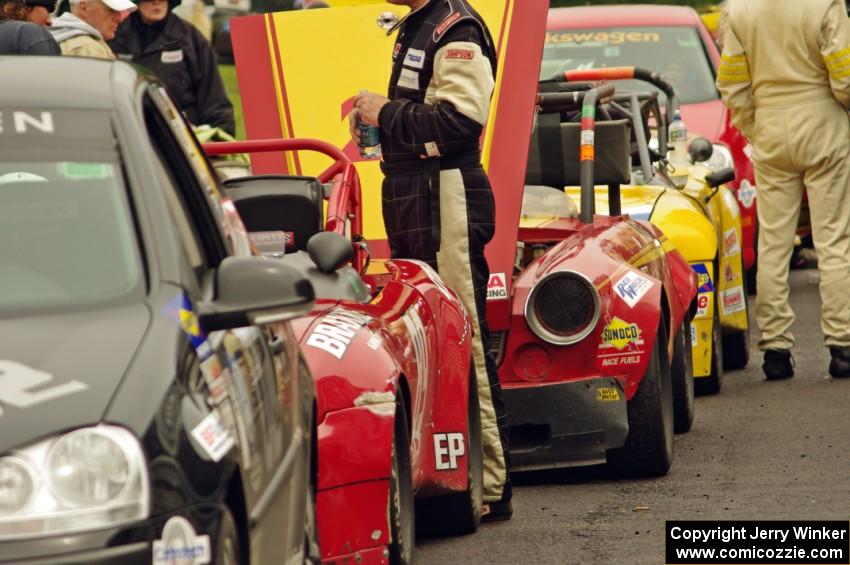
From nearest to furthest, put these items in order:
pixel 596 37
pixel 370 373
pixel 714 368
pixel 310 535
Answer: pixel 310 535, pixel 370 373, pixel 714 368, pixel 596 37

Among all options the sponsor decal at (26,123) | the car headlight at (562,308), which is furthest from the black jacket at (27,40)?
the sponsor decal at (26,123)

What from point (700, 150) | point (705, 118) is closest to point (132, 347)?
point (700, 150)

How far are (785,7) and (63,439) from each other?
7716mm

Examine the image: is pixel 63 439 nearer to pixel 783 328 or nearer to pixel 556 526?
pixel 556 526

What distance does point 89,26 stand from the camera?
10117 mm

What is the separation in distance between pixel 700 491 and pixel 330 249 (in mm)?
2204

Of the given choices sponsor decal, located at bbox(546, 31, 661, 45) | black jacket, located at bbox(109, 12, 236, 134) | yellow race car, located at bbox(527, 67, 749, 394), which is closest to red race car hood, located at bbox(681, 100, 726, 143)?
sponsor decal, located at bbox(546, 31, 661, 45)

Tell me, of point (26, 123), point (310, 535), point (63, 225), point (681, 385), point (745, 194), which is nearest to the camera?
point (63, 225)

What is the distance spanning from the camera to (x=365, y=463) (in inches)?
222

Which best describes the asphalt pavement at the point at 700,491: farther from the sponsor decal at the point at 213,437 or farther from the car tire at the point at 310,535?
the sponsor decal at the point at 213,437

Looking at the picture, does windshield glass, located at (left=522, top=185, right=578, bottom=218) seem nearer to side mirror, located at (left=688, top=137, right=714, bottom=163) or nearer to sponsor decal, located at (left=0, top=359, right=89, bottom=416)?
side mirror, located at (left=688, top=137, right=714, bottom=163)

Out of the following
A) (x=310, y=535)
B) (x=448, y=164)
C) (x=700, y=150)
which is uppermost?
(x=448, y=164)

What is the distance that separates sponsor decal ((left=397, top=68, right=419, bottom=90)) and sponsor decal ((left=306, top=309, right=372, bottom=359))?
1.42 m

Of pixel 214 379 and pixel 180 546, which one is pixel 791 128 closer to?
pixel 214 379
